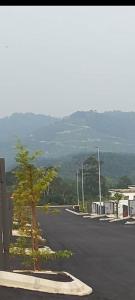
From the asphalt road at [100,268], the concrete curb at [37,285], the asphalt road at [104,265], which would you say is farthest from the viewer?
the asphalt road at [104,265]

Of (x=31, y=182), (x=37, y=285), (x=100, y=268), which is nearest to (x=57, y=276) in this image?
(x=37, y=285)

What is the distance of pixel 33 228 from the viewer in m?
16.4

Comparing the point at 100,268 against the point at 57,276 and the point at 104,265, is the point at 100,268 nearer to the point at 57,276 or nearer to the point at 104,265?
the point at 104,265

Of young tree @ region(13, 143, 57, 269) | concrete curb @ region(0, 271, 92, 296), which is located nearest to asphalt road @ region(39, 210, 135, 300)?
concrete curb @ region(0, 271, 92, 296)

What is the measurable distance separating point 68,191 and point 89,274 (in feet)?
342

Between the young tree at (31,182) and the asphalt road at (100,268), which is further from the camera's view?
the young tree at (31,182)

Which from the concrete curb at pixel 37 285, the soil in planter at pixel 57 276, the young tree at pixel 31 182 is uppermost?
the young tree at pixel 31 182

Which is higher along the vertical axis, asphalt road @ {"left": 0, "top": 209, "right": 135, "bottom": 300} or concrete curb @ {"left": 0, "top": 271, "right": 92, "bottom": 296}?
concrete curb @ {"left": 0, "top": 271, "right": 92, "bottom": 296}

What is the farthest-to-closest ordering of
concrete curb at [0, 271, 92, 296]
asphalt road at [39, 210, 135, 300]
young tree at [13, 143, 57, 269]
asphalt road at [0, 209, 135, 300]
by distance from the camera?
young tree at [13, 143, 57, 269] → asphalt road at [39, 210, 135, 300] → concrete curb at [0, 271, 92, 296] → asphalt road at [0, 209, 135, 300]

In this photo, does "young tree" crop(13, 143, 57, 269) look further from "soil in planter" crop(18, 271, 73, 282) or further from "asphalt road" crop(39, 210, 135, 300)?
"asphalt road" crop(39, 210, 135, 300)

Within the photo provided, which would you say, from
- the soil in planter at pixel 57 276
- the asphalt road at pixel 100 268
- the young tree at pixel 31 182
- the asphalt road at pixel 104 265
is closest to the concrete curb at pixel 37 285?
the asphalt road at pixel 100 268

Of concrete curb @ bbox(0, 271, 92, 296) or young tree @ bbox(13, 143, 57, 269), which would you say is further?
young tree @ bbox(13, 143, 57, 269)

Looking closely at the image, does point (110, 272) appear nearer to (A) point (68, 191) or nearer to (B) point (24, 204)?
(B) point (24, 204)

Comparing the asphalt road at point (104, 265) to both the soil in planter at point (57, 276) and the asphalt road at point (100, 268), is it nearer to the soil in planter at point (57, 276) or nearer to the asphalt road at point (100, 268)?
the asphalt road at point (100, 268)
